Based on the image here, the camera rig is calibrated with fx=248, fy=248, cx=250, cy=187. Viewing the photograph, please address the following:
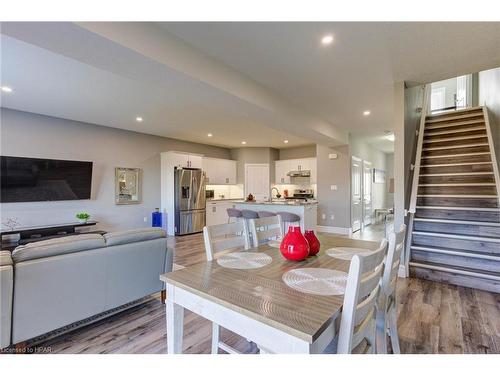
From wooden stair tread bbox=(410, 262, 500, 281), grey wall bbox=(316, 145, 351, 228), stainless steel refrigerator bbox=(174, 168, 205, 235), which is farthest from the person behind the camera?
grey wall bbox=(316, 145, 351, 228)

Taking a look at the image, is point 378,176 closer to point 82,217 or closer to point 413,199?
point 413,199

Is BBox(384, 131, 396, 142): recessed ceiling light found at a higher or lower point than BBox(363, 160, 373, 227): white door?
higher

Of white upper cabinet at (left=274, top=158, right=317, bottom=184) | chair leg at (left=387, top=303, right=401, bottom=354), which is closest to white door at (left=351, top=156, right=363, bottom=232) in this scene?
white upper cabinet at (left=274, top=158, right=317, bottom=184)

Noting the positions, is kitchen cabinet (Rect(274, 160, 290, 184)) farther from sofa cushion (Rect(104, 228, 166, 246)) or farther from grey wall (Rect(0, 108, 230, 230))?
sofa cushion (Rect(104, 228, 166, 246))

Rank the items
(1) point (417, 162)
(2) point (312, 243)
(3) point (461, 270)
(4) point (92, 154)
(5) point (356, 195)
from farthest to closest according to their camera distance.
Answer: (5) point (356, 195) < (4) point (92, 154) < (1) point (417, 162) < (3) point (461, 270) < (2) point (312, 243)

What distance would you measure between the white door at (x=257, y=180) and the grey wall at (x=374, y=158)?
288 centimetres

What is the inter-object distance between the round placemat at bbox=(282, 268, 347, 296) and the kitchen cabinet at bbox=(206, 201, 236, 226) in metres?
5.74

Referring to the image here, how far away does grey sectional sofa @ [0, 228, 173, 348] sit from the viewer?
1695 mm

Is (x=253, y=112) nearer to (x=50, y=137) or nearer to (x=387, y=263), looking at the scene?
(x=387, y=263)

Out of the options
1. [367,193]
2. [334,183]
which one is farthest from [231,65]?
[367,193]

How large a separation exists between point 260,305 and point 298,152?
7.67 metres

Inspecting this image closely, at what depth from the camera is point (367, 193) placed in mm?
8023

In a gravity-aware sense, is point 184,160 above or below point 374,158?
below

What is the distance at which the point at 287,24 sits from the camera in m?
2.15
